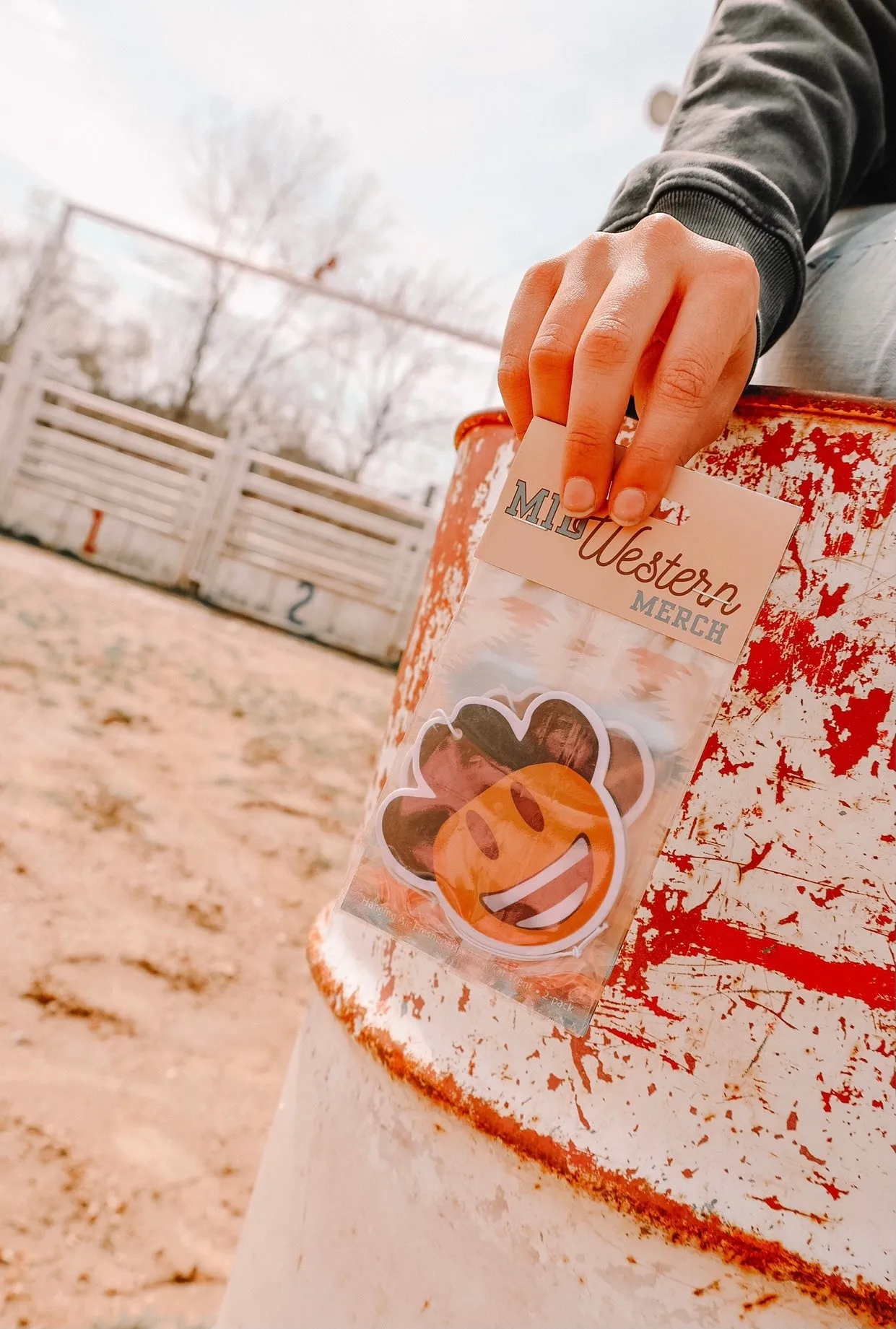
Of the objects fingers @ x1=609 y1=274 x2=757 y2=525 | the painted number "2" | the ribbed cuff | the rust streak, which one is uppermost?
the ribbed cuff

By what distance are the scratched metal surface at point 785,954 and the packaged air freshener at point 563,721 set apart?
76 mm

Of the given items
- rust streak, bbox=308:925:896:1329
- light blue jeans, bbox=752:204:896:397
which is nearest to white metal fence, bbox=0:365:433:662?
light blue jeans, bbox=752:204:896:397

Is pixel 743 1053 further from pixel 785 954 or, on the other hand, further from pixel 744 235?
pixel 744 235

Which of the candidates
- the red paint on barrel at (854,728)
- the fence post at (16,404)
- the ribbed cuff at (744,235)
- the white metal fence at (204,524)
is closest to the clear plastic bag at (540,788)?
the red paint on barrel at (854,728)

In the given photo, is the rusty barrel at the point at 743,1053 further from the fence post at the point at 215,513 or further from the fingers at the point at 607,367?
the fence post at the point at 215,513

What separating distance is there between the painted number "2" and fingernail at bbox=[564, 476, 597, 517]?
19.6ft

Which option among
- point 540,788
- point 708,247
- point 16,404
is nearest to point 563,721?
point 540,788

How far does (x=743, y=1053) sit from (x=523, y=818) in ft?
0.78

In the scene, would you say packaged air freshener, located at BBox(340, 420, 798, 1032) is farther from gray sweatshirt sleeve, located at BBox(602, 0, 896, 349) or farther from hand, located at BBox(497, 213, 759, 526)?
gray sweatshirt sleeve, located at BBox(602, 0, 896, 349)

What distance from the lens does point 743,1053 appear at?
58 centimetres

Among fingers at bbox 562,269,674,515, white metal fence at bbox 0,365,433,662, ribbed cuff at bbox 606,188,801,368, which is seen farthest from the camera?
white metal fence at bbox 0,365,433,662

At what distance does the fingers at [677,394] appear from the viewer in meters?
0.50

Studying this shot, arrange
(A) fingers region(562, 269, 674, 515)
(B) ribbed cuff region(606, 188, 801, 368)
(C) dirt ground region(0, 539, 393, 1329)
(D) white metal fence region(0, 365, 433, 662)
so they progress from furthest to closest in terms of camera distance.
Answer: (D) white metal fence region(0, 365, 433, 662) < (C) dirt ground region(0, 539, 393, 1329) < (B) ribbed cuff region(606, 188, 801, 368) < (A) fingers region(562, 269, 674, 515)

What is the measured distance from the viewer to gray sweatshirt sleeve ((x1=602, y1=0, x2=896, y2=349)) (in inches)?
25.0
